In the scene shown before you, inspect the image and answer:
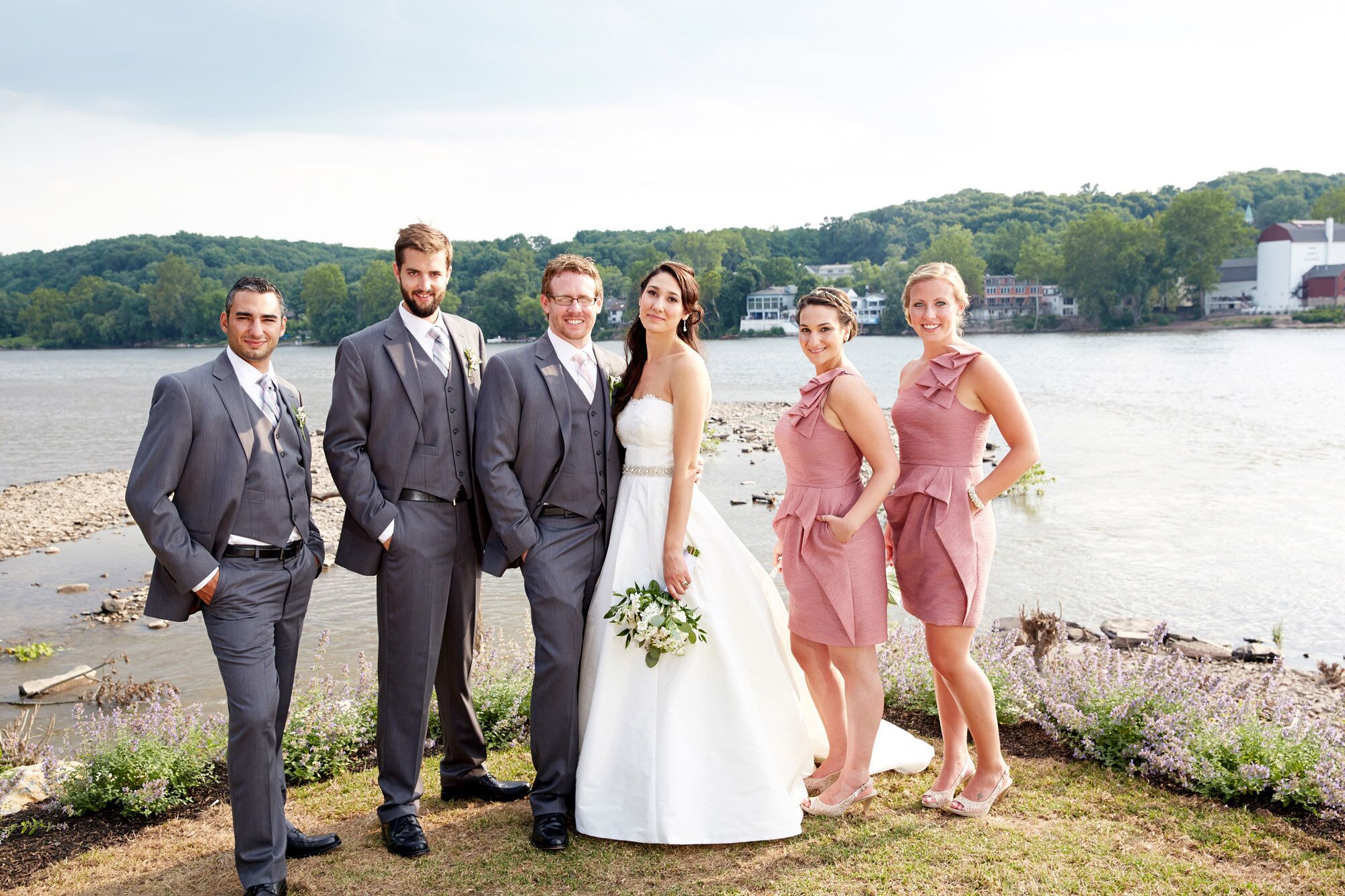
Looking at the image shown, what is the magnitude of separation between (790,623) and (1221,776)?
2.28m

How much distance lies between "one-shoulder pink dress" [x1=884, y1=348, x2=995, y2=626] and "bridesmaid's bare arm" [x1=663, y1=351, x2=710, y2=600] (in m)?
1.01

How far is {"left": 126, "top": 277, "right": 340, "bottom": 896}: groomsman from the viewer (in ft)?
12.9

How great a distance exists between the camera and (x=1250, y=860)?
4.36 m

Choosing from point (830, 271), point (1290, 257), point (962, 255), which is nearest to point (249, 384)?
point (1290, 257)

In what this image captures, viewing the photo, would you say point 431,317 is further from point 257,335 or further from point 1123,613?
point 1123,613

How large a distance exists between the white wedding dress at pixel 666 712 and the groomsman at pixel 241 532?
1381 millimetres

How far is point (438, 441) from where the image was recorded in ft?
15.1

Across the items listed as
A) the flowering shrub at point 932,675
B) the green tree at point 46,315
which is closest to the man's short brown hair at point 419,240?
the flowering shrub at point 932,675

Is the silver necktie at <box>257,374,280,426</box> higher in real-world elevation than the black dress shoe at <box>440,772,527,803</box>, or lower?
higher

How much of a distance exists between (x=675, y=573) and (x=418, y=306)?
174 cm

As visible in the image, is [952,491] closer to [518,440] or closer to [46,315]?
[518,440]

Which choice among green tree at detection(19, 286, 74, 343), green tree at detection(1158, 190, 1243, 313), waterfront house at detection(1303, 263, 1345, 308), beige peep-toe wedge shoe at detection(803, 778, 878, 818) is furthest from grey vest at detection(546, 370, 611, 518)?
green tree at detection(19, 286, 74, 343)

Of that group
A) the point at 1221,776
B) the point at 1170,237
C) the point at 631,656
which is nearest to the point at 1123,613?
the point at 1221,776

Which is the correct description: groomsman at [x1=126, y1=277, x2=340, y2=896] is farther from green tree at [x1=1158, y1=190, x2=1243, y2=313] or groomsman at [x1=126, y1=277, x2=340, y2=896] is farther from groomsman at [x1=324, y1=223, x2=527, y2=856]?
green tree at [x1=1158, y1=190, x2=1243, y2=313]
